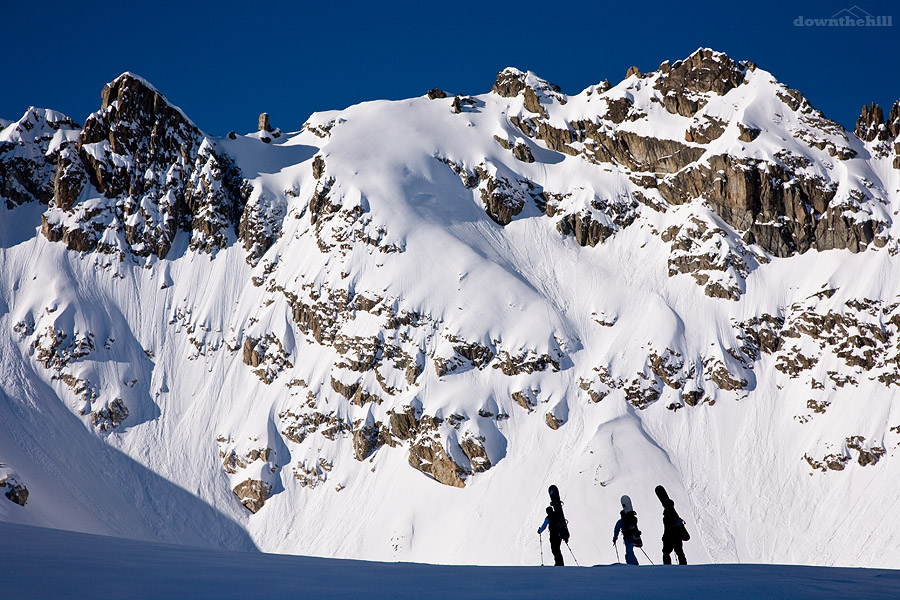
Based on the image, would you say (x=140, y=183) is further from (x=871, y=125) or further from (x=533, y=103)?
(x=871, y=125)

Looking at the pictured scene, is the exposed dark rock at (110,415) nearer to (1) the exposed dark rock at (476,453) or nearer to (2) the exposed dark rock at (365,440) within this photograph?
(2) the exposed dark rock at (365,440)

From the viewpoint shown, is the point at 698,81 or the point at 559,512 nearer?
the point at 559,512

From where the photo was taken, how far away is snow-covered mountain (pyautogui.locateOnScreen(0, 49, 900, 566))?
220 feet

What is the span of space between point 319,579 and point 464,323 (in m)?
68.9

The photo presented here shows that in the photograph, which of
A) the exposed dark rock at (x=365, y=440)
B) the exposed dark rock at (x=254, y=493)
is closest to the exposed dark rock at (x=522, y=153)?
the exposed dark rock at (x=365, y=440)

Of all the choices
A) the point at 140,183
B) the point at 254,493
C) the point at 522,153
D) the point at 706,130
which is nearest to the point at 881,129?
the point at 706,130

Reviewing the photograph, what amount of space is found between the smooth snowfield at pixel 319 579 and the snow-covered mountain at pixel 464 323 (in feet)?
174

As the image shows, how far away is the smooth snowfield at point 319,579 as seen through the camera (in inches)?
294

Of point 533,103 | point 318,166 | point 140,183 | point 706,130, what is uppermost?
point 533,103

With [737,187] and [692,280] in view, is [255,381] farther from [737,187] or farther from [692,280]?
[737,187]

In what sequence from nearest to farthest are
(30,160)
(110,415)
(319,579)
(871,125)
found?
1. (319,579)
2. (110,415)
3. (871,125)
4. (30,160)

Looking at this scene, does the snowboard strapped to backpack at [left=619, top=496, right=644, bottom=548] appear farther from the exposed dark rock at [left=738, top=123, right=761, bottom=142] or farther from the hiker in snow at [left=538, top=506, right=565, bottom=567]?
the exposed dark rock at [left=738, top=123, right=761, bottom=142]

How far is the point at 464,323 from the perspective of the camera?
3056 inches

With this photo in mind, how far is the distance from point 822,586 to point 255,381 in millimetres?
79786
